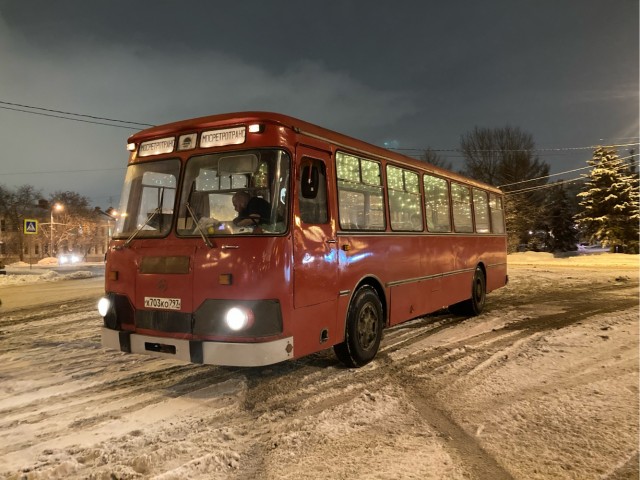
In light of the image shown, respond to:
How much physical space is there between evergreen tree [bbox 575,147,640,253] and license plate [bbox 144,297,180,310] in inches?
1439

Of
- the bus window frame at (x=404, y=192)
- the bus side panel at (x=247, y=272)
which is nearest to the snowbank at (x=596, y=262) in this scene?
the bus window frame at (x=404, y=192)

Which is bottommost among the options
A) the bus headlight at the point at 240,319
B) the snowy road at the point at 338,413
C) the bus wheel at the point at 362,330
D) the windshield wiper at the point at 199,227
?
the snowy road at the point at 338,413

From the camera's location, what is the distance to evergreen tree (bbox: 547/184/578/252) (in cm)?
5169

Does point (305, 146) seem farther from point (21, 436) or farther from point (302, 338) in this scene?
point (21, 436)

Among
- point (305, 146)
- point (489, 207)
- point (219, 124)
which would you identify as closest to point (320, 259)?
point (305, 146)

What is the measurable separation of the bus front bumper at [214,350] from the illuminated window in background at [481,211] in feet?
23.2

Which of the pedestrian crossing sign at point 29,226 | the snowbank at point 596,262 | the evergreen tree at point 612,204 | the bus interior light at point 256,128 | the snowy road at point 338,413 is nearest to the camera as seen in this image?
the snowy road at point 338,413

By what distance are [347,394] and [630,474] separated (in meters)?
2.50

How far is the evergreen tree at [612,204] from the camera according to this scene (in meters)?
33.7

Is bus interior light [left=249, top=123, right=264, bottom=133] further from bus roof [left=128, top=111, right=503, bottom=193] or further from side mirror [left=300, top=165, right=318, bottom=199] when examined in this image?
side mirror [left=300, top=165, right=318, bottom=199]

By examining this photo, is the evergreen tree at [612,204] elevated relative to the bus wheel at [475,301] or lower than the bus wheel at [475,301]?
elevated

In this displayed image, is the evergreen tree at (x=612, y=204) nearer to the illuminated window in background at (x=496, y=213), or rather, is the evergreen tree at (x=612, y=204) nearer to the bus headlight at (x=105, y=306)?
the illuminated window in background at (x=496, y=213)

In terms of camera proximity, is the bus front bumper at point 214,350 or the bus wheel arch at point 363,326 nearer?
the bus front bumper at point 214,350

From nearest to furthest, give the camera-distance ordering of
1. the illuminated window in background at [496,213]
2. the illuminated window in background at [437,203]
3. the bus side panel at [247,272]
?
the bus side panel at [247,272], the illuminated window in background at [437,203], the illuminated window in background at [496,213]
